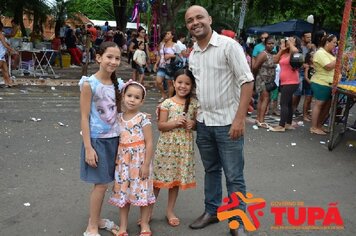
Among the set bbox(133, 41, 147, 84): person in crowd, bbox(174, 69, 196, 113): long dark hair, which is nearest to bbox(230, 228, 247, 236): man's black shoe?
bbox(174, 69, 196, 113): long dark hair

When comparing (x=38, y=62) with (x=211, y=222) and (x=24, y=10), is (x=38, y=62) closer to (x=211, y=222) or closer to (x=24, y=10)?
(x=24, y=10)

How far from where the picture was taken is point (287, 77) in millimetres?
7293

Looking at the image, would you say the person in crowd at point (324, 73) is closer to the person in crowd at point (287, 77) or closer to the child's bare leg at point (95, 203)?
the person in crowd at point (287, 77)

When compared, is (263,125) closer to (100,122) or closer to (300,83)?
(300,83)

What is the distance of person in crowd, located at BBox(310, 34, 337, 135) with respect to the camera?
22.6 ft

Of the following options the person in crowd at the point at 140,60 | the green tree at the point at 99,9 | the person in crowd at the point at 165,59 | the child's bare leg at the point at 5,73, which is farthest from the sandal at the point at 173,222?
the green tree at the point at 99,9

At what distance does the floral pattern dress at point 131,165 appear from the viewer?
3301mm

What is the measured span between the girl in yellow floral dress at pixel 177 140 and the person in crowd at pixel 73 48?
14254mm

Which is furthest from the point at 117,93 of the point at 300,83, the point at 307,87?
the point at 300,83

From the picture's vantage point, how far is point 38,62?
13.1 meters

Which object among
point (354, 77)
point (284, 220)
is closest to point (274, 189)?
point (284, 220)

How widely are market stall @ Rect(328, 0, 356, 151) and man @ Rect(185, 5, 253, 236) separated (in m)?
3.20

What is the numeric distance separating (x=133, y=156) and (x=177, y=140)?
0.45m

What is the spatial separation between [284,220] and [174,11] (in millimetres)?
11112
